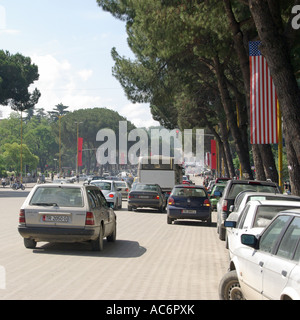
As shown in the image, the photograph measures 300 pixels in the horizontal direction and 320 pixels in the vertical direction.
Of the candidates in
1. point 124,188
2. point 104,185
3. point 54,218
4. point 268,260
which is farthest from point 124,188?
point 268,260

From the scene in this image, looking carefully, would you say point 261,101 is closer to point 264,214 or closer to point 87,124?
point 264,214

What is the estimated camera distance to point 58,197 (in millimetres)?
12898

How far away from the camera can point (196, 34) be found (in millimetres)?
24109

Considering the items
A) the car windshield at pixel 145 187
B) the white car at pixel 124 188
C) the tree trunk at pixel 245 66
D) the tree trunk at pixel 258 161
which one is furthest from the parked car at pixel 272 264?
the white car at pixel 124 188

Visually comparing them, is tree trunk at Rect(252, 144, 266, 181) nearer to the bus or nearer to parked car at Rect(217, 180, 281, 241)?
parked car at Rect(217, 180, 281, 241)

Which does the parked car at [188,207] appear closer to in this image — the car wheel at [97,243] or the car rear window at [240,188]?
the car rear window at [240,188]

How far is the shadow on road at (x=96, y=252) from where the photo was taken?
12.7 m

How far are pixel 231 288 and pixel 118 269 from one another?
148 inches

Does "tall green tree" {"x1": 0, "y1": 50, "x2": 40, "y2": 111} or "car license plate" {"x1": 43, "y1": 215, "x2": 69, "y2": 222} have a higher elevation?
"tall green tree" {"x1": 0, "y1": 50, "x2": 40, "y2": 111}

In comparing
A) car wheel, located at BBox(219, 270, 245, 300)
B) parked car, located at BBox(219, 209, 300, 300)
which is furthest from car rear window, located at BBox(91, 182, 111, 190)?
parked car, located at BBox(219, 209, 300, 300)

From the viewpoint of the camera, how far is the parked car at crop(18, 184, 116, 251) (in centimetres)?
1247

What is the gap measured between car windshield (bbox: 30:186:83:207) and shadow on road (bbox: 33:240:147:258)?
104 centimetres
